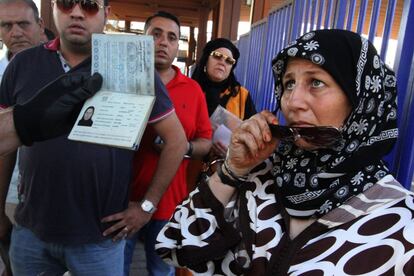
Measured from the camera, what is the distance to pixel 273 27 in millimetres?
3330

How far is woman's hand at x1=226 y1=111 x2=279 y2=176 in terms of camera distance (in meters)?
1.17

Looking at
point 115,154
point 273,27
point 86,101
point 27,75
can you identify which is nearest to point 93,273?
point 115,154

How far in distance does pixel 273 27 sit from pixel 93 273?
259 centimetres

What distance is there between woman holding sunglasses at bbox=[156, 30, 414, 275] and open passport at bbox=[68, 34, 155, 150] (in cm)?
39

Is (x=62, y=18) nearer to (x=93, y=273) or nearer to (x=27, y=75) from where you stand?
(x=27, y=75)

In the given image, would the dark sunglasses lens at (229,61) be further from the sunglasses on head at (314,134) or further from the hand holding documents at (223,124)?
the sunglasses on head at (314,134)

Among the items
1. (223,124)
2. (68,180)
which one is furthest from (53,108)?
(223,124)

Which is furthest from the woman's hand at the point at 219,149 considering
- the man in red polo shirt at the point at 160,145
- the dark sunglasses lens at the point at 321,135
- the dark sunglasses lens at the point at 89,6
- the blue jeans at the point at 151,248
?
the dark sunglasses lens at the point at 321,135

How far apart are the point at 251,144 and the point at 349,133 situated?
0.99ft

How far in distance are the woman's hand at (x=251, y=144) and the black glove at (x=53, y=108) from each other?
A: 1.95ft

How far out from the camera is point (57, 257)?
1.75 metres

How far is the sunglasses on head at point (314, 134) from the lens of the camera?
1.03 metres

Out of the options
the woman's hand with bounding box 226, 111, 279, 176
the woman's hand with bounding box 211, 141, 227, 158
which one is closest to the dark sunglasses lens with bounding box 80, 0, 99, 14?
the woman's hand with bounding box 226, 111, 279, 176

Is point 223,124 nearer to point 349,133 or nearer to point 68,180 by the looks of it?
point 68,180
